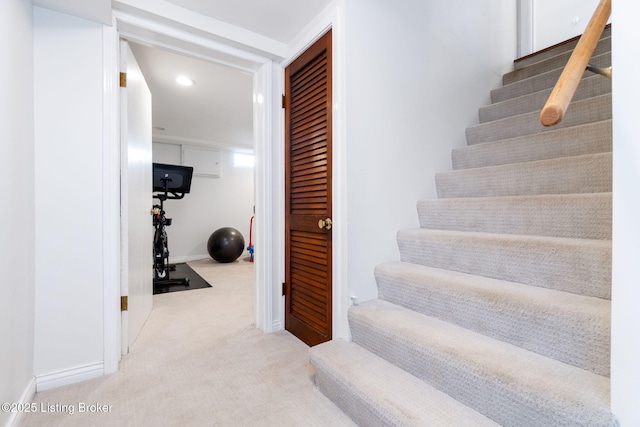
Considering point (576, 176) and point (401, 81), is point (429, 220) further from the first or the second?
point (401, 81)

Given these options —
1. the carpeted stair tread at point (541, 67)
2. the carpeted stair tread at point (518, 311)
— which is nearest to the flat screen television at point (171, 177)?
the carpeted stair tread at point (518, 311)

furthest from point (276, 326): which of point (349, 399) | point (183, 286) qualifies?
point (183, 286)

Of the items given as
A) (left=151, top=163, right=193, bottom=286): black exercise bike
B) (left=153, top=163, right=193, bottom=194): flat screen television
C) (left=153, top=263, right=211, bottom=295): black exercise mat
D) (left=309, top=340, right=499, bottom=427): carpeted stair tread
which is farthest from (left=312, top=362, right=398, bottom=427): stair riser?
(left=153, top=163, right=193, bottom=194): flat screen television

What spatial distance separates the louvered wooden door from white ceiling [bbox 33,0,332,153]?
25cm

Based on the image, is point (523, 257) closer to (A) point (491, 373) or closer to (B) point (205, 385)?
(A) point (491, 373)

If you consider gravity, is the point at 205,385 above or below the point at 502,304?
below

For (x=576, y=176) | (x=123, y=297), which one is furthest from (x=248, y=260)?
(x=576, y=176)

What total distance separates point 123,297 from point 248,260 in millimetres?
3795

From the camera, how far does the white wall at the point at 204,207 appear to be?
555 cm

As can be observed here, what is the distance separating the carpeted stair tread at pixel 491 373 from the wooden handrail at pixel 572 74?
0.76 m

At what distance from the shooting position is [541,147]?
176 centimetres

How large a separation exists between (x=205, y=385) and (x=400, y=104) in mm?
1959

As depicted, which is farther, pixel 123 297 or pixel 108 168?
pixel 123 297

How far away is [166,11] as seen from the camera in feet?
5.62
